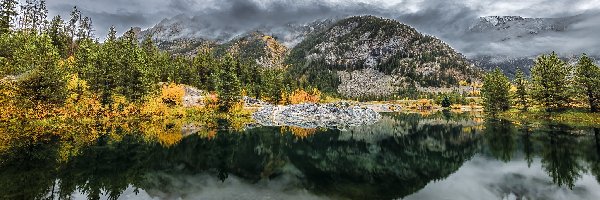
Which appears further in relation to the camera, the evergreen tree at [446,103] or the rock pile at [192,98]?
the evergreen tree at [446,103]

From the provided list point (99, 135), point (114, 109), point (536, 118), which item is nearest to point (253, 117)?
point (114, 109)

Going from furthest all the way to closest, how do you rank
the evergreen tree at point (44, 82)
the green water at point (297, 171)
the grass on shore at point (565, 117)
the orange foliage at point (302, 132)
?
1. the grass on shore at point (565, 117)
2. the evergreen tree at point (44, 82)
3. the orange foliage at point (302, 132)
4. the green water at point (297, 171)

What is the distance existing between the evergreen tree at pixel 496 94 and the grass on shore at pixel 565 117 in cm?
671

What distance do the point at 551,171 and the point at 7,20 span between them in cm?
11865

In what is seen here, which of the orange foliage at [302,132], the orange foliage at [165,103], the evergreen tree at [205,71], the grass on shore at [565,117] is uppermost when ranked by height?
the evergreen tree at [205,71]

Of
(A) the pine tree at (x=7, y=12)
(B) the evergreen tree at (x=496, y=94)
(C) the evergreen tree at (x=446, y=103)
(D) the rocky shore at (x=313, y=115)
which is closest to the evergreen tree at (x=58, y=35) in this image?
(A) the pine tree at (x=7, y=12)

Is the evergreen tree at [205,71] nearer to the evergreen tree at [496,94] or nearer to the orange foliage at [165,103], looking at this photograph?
the orange foliage at [165,103]

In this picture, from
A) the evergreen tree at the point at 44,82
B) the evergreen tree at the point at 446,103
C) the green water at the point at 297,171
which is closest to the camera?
the green water at the point at 297,171

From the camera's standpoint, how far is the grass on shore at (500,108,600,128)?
60.3 m

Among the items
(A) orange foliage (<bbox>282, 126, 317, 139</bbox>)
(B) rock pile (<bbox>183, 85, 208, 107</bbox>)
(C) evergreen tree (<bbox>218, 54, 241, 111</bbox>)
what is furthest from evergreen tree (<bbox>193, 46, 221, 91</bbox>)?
(A) orange foliage (<bbox>282, 126, 317, 139</bbox>)

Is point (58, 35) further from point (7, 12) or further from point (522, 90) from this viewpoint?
point (522, 90)

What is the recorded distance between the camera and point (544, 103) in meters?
75.7

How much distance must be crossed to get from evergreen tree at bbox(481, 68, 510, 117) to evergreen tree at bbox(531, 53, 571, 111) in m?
13.7

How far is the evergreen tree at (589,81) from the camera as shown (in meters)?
63.2
